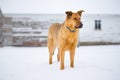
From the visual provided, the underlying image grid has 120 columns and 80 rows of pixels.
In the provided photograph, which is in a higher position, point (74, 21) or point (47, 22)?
point (74, 21)

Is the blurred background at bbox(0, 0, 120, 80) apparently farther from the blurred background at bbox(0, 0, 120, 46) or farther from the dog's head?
the dog's head

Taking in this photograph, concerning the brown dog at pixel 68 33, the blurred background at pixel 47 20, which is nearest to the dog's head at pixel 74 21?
the brown dog at pixel 68 33

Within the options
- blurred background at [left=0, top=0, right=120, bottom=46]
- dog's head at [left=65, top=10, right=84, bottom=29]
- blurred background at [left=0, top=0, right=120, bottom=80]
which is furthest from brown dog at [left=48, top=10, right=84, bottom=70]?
blurred background at [left=0, top=0, right=120, bottom=46]

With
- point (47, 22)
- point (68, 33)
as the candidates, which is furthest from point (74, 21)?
point (47, 22)

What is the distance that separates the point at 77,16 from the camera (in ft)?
17.5

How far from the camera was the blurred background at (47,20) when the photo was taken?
16.8 m

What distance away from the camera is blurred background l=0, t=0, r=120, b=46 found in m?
16.8

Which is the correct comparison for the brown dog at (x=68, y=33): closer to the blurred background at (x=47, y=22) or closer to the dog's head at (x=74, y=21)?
the dog's head at (x=74, y=21)

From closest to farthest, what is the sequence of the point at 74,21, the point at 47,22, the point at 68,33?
the point at 74,21 → the point at 68,33 → the point at 47,22

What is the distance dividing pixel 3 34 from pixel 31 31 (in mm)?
2434

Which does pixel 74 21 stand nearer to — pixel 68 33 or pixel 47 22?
pixel 68 33

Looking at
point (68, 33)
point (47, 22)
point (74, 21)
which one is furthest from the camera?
point (47, 22)

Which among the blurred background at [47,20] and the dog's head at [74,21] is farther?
the blurred background at [47,20]

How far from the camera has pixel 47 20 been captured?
17375 mm
